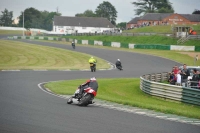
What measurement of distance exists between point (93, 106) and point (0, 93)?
5.24 m

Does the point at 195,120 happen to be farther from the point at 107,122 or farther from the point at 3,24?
the point at 3,24

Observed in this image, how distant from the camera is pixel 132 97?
21203mm

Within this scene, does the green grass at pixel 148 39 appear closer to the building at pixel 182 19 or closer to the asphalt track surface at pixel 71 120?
the building at pixel 182 19

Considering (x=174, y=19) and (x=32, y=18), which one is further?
(x=32, y=18)

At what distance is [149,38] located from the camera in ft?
254

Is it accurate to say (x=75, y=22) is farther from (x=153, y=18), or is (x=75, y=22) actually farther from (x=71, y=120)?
(x=71, y=120)

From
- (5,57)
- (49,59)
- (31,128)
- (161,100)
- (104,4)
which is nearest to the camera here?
(31,128)

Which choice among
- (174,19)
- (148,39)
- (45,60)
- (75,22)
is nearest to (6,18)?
(75,22)

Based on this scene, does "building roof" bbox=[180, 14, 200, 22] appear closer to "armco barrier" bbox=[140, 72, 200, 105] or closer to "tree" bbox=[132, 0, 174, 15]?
"tree" bbox=[132, 0, 174, 15]

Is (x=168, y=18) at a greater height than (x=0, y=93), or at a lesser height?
greater

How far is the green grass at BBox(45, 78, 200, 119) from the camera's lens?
50.4ft

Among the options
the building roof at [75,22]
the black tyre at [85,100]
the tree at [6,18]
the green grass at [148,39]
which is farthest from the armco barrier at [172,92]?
the building roof at [75,22]

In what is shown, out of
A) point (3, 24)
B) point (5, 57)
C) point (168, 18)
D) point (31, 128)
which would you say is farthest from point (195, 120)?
point (3, 24)

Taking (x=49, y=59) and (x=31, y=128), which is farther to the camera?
(x=49, y=59)
